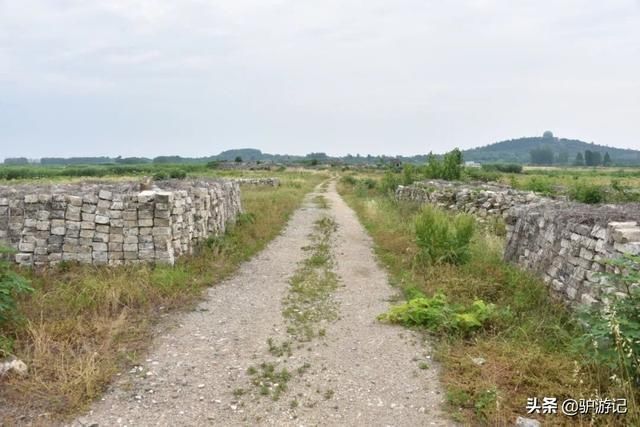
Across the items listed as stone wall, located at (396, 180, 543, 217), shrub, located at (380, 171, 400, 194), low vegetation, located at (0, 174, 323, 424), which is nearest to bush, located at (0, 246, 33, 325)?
low vegetation, located at (0, 174, 323, 424)

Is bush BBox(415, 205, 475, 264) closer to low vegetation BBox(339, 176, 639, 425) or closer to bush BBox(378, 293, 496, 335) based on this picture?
low vegetation BBox(339, 176, 639, 425)

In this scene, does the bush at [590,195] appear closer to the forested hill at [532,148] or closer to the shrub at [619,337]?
the shrub at [619,337]

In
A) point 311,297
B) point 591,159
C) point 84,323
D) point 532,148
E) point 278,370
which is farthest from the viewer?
point 532,148

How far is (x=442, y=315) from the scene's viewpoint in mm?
6305

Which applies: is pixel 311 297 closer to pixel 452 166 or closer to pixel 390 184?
pixel 452 166

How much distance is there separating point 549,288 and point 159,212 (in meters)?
6.68

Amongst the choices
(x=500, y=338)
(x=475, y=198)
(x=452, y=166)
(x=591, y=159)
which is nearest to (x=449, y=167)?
(x=452, y=166)

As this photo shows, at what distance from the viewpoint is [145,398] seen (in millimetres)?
4465

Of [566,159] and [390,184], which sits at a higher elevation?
[566,159]

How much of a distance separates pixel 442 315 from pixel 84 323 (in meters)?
4.65

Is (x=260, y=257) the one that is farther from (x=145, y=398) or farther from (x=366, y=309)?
(x=145, y=398)

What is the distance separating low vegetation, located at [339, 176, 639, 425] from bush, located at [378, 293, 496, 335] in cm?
1

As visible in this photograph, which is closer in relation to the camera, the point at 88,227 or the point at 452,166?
the point at 88,227

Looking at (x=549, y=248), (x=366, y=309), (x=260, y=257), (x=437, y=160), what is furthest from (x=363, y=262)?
(x=437, y=160)
